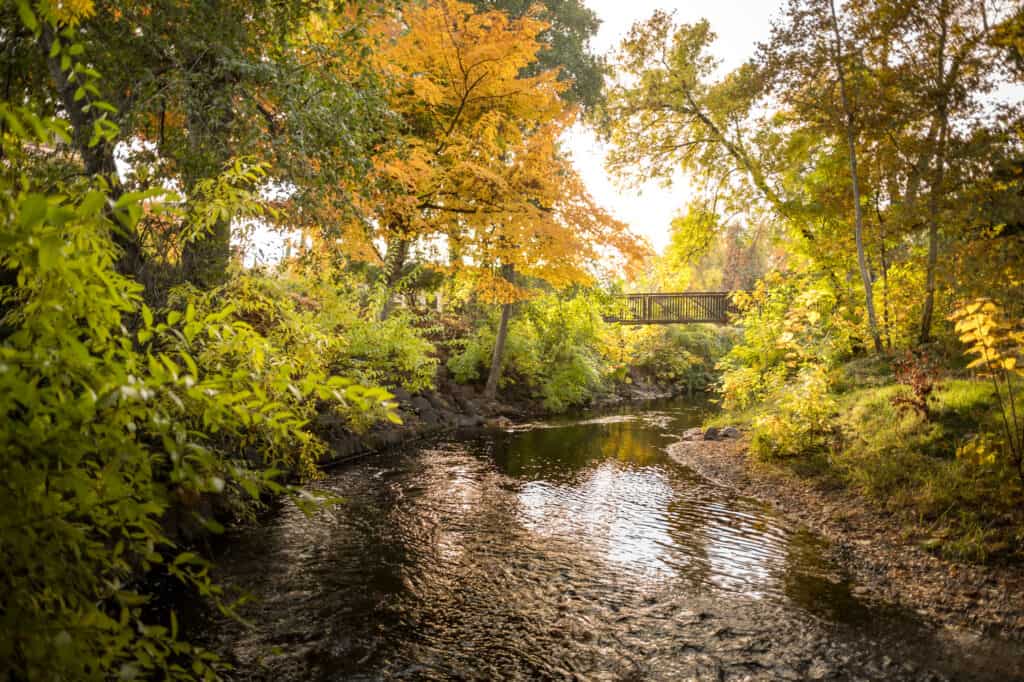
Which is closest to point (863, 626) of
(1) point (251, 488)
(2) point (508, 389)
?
(1) point (251, 488)

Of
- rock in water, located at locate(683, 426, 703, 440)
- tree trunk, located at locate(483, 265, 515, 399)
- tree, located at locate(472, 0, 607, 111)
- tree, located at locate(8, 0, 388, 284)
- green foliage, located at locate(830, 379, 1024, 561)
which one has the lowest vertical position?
rock in water, located at locate(683, 426, 703, 440)

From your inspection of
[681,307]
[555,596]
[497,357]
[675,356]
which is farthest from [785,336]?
[675,356]

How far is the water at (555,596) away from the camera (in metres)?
4.09

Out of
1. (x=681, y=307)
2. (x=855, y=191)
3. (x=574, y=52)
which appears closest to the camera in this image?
(x=855, y=191)

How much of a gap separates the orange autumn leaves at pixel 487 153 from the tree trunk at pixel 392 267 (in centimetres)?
30

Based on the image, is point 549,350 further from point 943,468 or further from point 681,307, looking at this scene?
point 943,468

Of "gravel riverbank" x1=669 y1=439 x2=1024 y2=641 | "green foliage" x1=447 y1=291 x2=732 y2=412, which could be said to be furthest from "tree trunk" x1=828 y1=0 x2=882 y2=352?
"green foliage" x1=447 y1=291 x2=732 y2=412

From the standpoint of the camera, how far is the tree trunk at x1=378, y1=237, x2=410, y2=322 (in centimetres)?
1223

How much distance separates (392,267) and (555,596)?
912cm

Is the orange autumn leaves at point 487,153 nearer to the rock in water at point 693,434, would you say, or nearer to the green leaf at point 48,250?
the rock in water at point 693,434

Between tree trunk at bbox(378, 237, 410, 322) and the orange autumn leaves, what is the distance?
30 centimetres

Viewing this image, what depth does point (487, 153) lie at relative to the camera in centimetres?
1125

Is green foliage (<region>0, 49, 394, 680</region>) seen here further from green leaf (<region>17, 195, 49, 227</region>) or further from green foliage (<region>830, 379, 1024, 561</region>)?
green foliage (<region>830, 379, 1024, 561</region>)

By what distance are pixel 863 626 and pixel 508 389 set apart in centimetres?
1374
